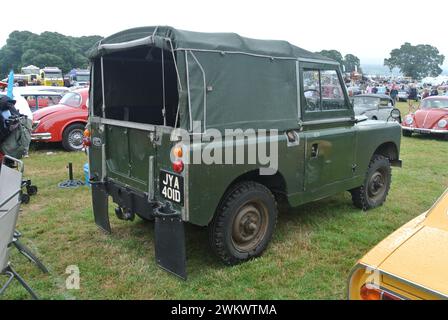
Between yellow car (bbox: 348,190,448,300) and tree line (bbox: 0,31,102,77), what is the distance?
227 ft

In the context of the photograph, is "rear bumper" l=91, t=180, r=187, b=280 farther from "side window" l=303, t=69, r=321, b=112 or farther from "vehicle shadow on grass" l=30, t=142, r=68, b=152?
"vehicle shadow on grass" l=30, t=142, r=68, b=152

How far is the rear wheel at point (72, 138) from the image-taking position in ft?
33.7

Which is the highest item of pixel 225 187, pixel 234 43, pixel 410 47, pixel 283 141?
pixel 410 47

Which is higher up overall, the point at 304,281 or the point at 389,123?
the point at 389,123

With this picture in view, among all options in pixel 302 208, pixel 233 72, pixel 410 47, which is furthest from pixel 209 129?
pixel 410 47

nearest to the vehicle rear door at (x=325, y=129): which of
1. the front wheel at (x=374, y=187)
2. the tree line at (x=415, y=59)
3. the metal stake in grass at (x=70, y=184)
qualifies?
the front wheel at (x=374, y=187)

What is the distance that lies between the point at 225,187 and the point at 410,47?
119504 mm


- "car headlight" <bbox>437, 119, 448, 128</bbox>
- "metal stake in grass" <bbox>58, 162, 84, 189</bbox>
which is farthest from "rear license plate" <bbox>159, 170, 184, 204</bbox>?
"car headlight" <bbox>437, 119, 448, 128</bbox>

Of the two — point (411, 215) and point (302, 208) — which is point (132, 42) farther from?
point (411, 215)

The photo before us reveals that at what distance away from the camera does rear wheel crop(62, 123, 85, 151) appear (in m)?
10.3

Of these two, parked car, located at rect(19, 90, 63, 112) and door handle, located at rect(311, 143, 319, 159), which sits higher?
parked car, located at rect(19, 90, 63, 112)

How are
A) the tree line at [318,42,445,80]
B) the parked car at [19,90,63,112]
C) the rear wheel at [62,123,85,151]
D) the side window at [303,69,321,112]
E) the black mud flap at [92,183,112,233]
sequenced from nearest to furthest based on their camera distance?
the side window at [303,69,321,112] < the black mud flap at [92,183,112,233] < the rear wheel at [62,123,85,151] < the parked car at [19,90,63,112] < the tree line at [318,42,445,80]
